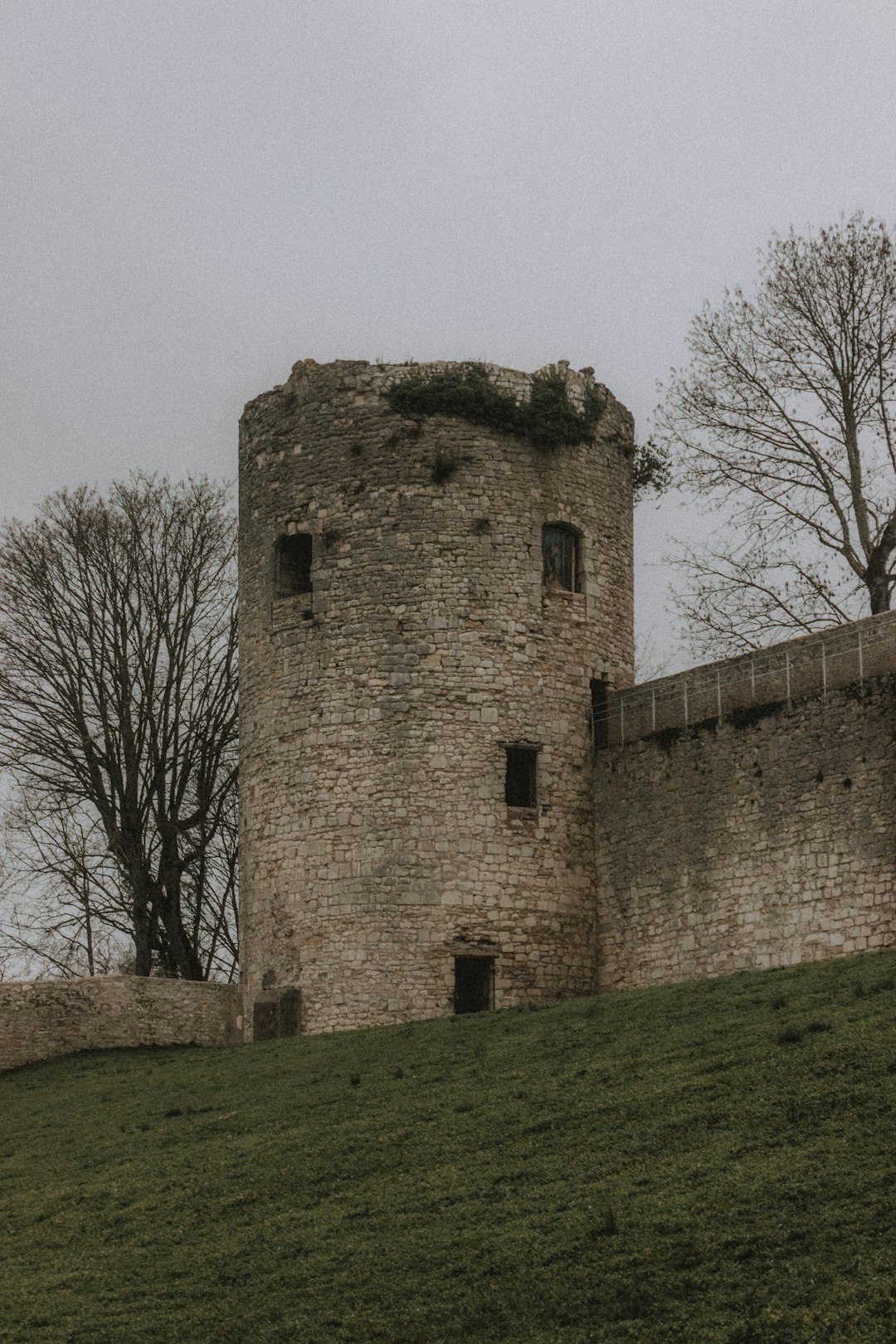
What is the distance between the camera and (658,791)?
2327cm

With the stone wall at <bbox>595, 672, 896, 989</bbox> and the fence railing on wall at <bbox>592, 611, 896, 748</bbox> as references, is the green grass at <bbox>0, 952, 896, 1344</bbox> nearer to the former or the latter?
the stone wall at <bbox>595, 672, 896, 989</bbox>

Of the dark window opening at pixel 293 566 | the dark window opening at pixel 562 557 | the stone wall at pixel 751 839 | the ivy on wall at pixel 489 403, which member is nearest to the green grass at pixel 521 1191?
the stone wall at pixel 751 839

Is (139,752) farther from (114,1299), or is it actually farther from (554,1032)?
(114,1299)

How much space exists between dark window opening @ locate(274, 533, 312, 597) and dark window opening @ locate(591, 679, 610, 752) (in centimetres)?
397

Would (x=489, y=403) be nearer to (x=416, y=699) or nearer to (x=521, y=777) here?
(x=416, y=699)

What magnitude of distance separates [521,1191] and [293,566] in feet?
45.2

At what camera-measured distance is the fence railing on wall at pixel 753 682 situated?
21.2m

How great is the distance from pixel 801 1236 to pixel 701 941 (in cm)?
1167

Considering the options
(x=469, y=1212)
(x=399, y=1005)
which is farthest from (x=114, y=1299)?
(x=399, y=1005)

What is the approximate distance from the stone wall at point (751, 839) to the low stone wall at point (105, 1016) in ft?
18.3

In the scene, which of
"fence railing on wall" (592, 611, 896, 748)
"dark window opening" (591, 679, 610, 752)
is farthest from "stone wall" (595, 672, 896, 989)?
"dark window opening" (591, 679, 610, 752)

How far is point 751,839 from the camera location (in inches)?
858

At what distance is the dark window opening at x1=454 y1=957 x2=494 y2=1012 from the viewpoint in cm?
2306

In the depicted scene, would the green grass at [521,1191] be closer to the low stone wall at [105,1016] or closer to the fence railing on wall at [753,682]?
the fence railing on wall at [753,682]
